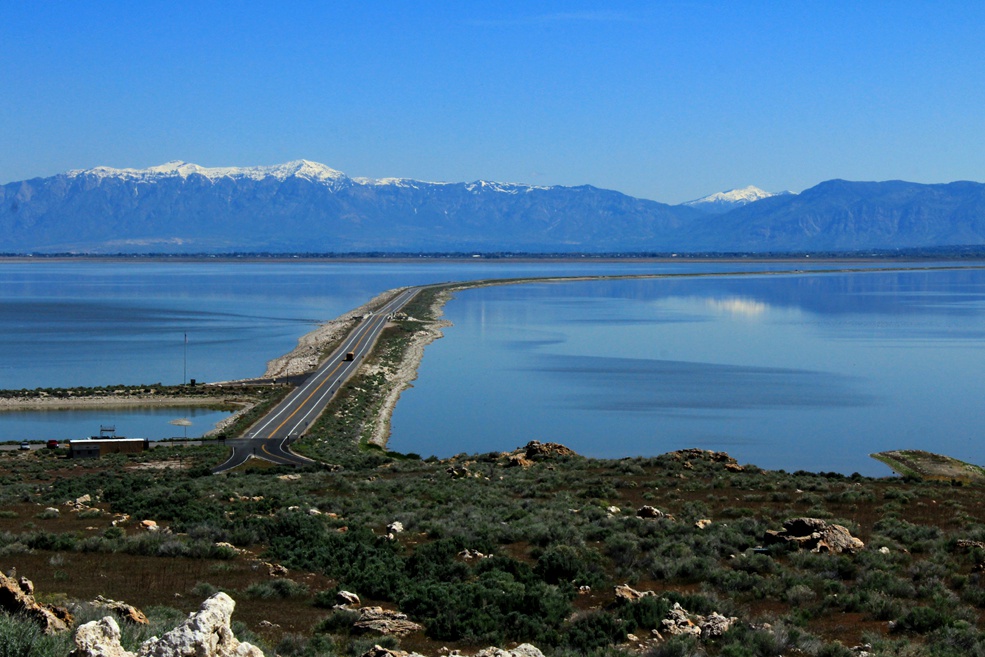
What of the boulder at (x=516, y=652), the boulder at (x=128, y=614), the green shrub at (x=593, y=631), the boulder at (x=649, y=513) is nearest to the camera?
the boulder at (x=516, y=652)

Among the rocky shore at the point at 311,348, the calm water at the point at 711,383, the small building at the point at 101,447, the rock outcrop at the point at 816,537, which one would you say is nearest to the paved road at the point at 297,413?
the rocky shore at the point at 311,348

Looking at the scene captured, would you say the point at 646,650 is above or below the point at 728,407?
above

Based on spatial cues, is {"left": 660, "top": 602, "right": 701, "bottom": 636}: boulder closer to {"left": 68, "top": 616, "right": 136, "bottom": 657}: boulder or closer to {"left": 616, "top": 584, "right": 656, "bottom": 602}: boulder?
{"left": 616, "top": 584, "right": 656, "bottom": 602}: boulder

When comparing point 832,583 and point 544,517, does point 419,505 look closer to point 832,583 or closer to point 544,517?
point 544,517

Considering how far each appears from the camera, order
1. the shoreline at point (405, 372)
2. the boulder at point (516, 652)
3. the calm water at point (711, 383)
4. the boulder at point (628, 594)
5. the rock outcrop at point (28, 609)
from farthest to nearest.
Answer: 1. the shoreline at point (405, 372)
2. the calm water at point (711, 383)
3. the boulder at point (628, 594)
4. the boulder at point (516, 652)
5. the rock outcrop at point (28, 609)

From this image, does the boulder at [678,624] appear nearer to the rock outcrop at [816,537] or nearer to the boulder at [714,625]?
the boulder at [714,625]

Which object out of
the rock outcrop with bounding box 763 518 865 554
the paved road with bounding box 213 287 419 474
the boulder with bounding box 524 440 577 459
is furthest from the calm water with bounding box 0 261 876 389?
the rock outcrop with bounding box 763 518 865 554

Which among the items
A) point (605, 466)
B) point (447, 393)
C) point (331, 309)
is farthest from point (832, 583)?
point (331, 309)

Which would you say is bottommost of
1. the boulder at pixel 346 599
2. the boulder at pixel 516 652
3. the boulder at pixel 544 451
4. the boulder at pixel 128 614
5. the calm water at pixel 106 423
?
the calm water at pixel 106 423
